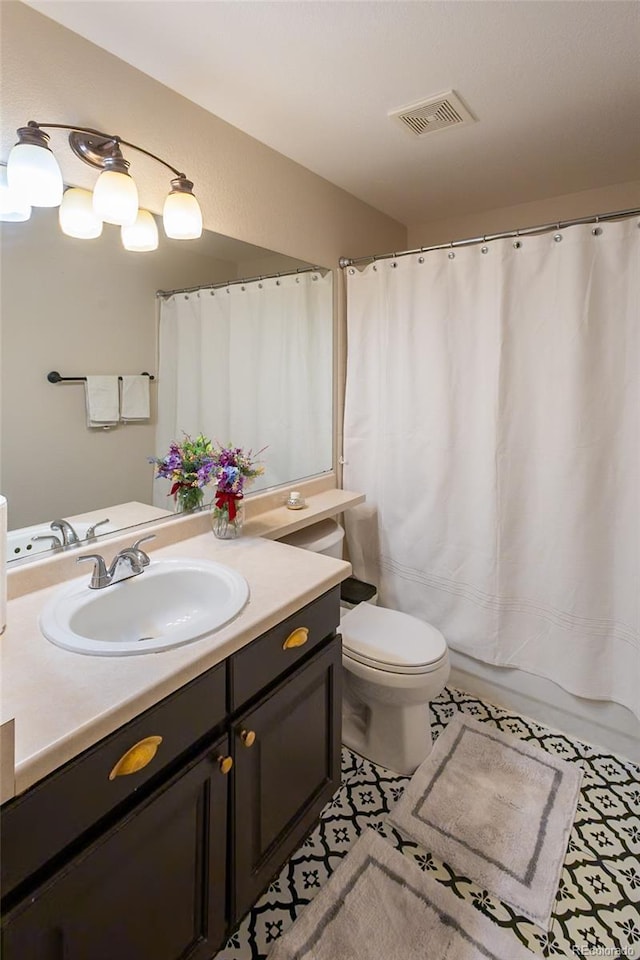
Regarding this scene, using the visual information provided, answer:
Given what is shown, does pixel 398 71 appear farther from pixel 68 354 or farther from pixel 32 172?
pixel 68 354

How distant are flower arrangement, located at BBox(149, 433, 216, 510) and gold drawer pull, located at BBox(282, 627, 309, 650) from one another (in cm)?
58

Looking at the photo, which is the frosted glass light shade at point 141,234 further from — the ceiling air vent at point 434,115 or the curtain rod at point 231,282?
the ceiling air vent at point 434,115

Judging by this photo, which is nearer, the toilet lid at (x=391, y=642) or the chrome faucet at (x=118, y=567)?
the chrome faucet at (x=118, y=567)

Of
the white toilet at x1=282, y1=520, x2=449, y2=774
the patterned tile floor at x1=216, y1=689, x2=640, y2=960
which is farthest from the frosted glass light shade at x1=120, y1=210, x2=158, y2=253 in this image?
the patterned tile floor at x1=216, y1=689, x2=640, y2=960

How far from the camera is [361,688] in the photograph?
5.41ft

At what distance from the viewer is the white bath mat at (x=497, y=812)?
1.29 metres

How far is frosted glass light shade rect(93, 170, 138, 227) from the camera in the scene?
1.18 metres

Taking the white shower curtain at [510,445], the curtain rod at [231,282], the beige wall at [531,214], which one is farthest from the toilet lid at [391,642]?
the beige wall at [531,214]

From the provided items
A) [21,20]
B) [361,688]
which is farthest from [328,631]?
[21,20]

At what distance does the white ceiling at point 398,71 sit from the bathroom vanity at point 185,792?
143cm

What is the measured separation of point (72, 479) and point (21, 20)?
3.66ft

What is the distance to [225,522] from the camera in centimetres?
153

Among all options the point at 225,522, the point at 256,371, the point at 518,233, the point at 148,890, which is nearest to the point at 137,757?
the point at 148,890

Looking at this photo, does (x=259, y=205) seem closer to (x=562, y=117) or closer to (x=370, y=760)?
(x=562, y=117)
